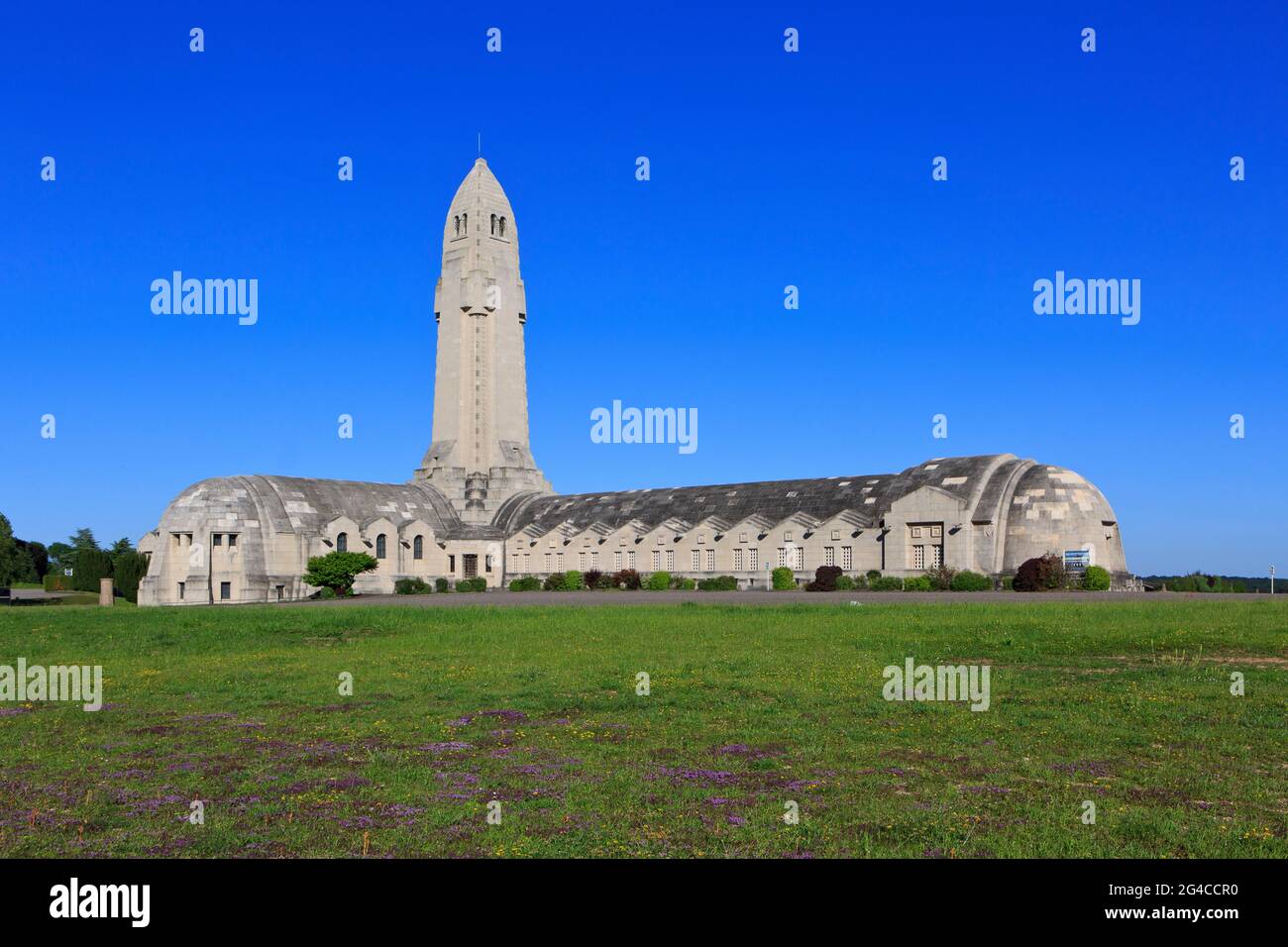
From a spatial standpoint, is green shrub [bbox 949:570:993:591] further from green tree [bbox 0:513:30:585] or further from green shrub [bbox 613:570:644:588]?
green tree [bbox 0:513:30:585]

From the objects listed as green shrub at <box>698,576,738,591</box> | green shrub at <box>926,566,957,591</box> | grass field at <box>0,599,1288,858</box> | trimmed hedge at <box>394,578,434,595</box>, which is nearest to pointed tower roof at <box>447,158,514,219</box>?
trimmed hedge at <box>394,578,434,595</box>

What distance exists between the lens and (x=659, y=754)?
14.0 metres

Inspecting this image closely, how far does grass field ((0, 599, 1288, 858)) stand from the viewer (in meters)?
10.1

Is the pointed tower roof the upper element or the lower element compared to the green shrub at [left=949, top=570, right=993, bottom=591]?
upper

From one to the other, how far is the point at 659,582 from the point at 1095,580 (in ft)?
92.9

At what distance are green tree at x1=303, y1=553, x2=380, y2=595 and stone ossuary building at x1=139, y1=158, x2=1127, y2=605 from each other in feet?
14.3

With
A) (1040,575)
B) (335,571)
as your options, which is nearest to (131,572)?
(335,571)

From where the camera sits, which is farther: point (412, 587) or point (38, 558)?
point (38, 558)

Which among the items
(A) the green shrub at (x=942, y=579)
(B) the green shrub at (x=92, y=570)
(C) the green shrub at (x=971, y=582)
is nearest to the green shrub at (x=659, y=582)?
(A) the green shrub at (x=942, y=579)

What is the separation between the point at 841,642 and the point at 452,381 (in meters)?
67.1

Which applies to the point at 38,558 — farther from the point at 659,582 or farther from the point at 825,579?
the point at 825,579

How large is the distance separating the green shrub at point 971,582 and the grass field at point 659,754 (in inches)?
1352

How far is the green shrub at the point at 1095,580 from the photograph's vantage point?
63344 millimetres

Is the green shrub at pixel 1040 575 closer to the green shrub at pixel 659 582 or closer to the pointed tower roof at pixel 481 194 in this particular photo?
the green shrub at pixel 659 582
